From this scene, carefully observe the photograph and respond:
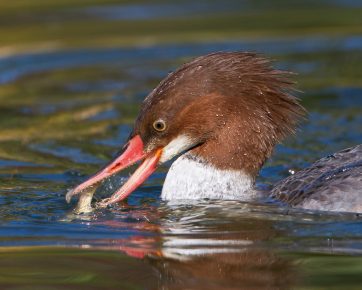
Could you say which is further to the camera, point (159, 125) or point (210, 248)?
point (159, 125)

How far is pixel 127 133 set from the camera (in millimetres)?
12555

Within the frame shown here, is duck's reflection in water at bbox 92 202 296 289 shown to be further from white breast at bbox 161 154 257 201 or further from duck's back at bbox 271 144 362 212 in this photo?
duck's back at bbox 271 144 362 212

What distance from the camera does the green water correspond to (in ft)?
23.1

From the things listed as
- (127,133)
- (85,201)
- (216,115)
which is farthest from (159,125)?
(127,133)

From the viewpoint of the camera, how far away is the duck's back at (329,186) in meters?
8.41

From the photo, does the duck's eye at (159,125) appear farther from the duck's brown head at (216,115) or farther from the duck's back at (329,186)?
the duck's back at (329,186)

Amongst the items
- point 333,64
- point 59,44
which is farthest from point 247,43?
point 59,44

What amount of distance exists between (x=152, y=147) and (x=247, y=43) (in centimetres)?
797

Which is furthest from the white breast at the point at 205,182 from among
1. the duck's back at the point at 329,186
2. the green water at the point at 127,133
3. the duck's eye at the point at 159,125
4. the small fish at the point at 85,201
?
the small fish at the point at 85,201

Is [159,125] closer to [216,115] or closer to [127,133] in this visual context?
[216,115]

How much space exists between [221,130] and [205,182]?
49 centimetres

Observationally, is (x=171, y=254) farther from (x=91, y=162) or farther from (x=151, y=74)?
(x=151, y=74)

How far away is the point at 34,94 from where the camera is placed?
14.6 m

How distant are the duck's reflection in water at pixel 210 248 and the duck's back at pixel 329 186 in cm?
41
